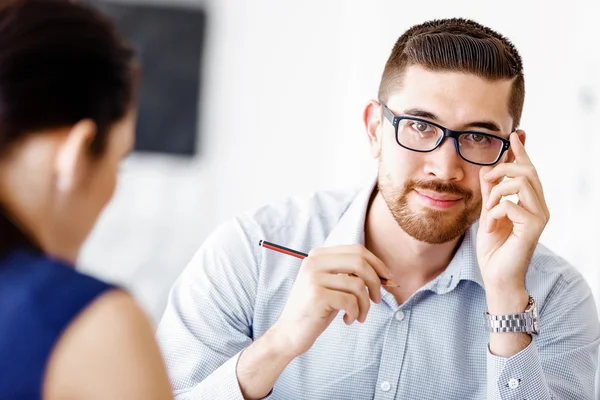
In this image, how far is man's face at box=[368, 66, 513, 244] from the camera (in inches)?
68.0

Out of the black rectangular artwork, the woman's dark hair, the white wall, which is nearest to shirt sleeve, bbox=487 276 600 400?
the woman's dark hair

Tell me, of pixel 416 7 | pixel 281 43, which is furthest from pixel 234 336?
pixel 281 43

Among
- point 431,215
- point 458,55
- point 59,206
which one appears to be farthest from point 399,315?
point 59,206

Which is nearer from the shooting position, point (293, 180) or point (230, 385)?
point (230, 385)

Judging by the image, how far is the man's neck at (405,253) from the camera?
186cm

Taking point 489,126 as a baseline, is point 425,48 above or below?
above

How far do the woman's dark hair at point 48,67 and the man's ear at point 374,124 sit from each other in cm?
106

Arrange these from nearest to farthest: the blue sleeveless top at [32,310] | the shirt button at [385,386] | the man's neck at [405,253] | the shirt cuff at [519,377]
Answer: the blue sleeveless top at [32,310] < the shirt cuff at [519,377] < the shirt button at [385,386] < the man's neck at [405,253]

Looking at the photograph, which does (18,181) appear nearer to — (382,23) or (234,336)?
(234,336)

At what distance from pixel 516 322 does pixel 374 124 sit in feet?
1.99

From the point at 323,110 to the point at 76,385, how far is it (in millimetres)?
3433

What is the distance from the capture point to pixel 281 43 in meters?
4.15

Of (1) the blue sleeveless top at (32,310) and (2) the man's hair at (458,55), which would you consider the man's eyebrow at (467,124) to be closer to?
(2) the man's hair at (458,55)

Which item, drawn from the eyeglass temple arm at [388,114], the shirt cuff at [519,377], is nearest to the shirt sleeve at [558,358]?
the shirt cuff at [519,377]
